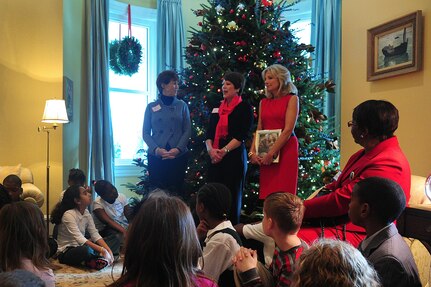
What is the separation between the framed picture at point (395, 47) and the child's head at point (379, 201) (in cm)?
227

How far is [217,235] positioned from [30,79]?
155 inches

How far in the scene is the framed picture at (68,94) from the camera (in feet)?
16.5

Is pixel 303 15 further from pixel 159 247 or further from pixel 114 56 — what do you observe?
pixel 159 247

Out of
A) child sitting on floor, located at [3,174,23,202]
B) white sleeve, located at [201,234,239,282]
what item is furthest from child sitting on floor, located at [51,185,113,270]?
white sleeve, located at [201,234,239,282]

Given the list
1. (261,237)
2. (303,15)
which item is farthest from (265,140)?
(303,15)

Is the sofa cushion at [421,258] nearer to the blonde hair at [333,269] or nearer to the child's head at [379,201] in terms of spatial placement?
the child's head at [379,201]

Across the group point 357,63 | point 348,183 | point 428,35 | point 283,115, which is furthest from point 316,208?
point 357,63

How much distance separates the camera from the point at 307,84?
13.1 ft

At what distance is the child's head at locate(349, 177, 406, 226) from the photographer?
1493mm

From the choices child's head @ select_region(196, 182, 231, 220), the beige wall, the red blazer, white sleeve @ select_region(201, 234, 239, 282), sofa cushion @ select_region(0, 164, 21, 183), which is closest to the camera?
the red blazer

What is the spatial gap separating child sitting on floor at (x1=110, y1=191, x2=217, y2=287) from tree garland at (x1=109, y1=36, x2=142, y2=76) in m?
5.18

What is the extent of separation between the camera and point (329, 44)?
6352 millimetres

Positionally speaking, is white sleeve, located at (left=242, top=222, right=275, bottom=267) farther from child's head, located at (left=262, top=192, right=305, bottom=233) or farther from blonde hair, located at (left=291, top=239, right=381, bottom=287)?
blonde hair, located at (left=291, top=239, right=381, bottom=287)

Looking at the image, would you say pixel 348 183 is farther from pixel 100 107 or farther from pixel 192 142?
pixel 100 107
